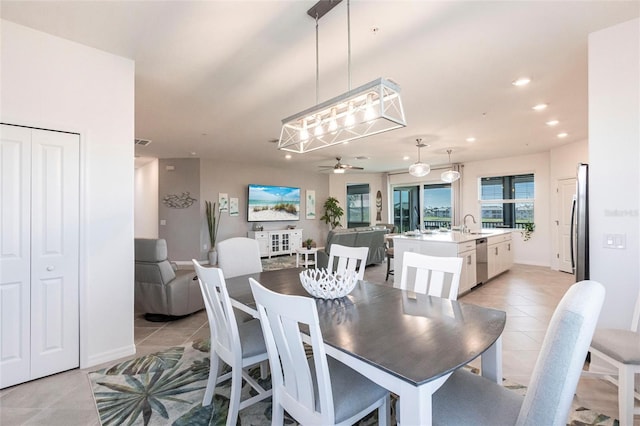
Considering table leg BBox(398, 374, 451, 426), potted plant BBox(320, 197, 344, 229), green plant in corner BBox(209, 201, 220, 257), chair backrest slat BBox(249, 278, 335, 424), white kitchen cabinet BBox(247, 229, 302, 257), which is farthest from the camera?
potted plant BBox(320, 197, 344, 229)

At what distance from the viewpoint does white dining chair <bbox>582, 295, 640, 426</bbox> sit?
5.41 feet

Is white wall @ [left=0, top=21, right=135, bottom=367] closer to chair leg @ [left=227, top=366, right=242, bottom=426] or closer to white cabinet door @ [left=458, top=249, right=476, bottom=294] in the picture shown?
chair leg @ [left=227, top=366, right=242, bottom=426]

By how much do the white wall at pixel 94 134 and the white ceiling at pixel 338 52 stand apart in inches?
6.8

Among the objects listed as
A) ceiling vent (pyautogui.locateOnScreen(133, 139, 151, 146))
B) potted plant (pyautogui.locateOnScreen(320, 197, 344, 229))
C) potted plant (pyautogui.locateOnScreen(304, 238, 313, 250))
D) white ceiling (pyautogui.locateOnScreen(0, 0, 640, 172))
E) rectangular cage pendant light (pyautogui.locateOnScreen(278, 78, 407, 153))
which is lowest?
potted plant (pyautogui.locateOnScreen(304, 238, 313, 250))

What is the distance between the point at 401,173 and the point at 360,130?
4.91 m

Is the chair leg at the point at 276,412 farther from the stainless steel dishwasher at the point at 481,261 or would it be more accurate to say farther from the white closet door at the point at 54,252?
the stainless steel dishwasher at the point at 481,261

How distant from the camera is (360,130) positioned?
201 inches

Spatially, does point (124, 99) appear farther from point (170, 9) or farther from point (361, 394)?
point (361, 394)

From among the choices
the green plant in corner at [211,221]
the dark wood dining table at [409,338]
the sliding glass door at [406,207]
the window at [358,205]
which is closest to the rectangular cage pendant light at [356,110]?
the dark wood dining table at [409,338]

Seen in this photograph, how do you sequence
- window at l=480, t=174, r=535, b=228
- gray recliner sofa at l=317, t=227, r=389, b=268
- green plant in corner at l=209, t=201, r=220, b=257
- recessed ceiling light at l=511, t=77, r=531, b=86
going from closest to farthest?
recessed ceiling light at l=511, t=77, r=531, b=86, gray recliner sofa at l=317, t=227, r=389, b=268, window at l=480, t=174, r=535, b=228, green plant in corner at l=209, t=201, r=220, b=257

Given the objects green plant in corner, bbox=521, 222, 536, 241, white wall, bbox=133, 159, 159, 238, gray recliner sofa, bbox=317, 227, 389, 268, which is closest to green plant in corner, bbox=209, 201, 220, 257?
white wall, bbox=133, 159, 159, 238

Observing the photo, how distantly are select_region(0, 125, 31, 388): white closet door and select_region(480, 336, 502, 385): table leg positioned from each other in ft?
10.5

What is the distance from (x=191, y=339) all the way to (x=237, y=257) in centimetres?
107

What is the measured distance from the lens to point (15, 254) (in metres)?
2.23
